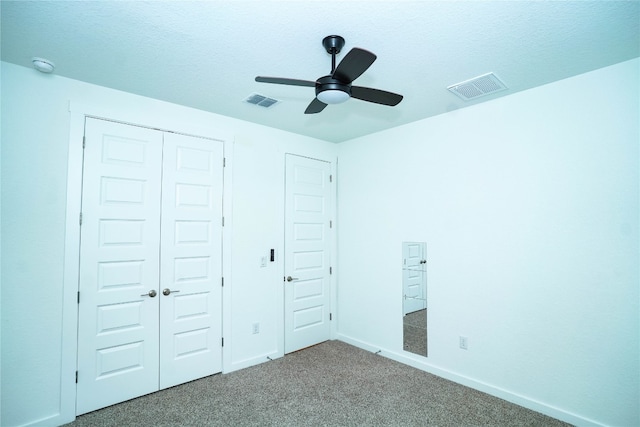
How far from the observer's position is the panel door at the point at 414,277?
369cm

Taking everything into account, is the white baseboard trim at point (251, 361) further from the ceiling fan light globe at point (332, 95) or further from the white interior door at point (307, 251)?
the ceiling fan light globe at point (332, 95)

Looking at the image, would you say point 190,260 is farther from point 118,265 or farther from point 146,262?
point 118,265

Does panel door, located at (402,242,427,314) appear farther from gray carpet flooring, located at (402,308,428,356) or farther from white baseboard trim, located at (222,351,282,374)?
white baseboard trim, located at (222,351,282,374)

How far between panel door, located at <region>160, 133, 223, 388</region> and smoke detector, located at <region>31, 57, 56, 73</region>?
98 cm

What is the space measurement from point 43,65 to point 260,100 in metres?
1.69

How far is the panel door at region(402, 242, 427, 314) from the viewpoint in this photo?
369 centimetres

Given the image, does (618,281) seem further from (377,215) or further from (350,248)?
(350,248)

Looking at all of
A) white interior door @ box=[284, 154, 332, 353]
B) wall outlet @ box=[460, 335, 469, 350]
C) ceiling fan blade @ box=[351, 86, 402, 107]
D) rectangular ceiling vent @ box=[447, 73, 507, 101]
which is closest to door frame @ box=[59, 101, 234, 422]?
white interior door @ box=[284, 154, 332, 353]

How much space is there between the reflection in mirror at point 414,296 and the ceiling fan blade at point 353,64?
7.77ft

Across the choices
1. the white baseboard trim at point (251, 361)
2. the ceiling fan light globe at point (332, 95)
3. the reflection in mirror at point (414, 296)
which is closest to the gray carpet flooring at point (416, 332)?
the reflection in mirror at point (414, 296)

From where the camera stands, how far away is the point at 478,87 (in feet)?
9.32

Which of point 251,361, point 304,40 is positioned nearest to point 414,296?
point 251,361

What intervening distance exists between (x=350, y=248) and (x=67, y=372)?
3.26 meters

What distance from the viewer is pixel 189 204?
337 cm
